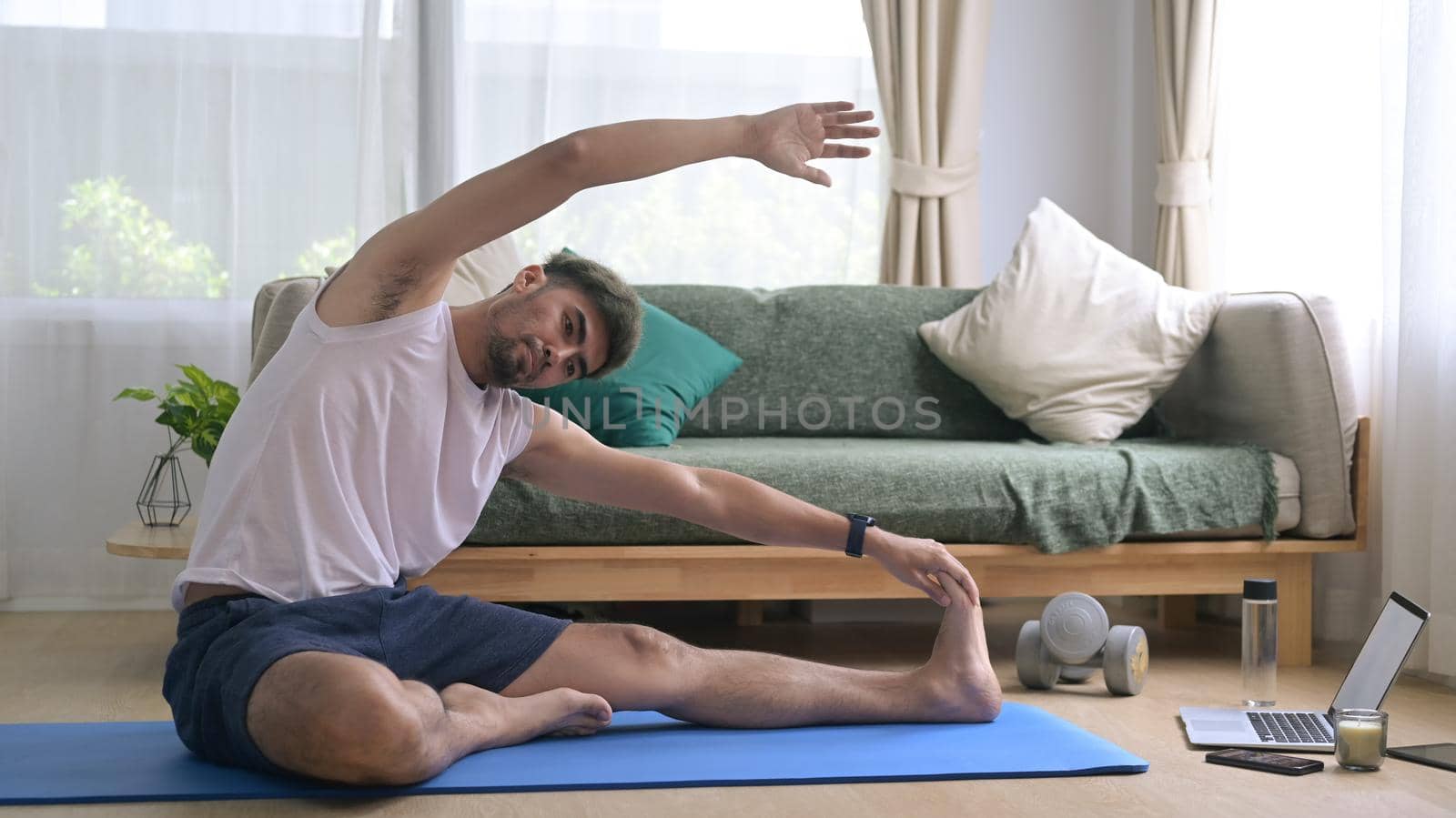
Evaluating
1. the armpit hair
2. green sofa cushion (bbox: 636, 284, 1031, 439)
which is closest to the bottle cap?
green sofa cushion (bbox: 636, 284, 1031, 439)

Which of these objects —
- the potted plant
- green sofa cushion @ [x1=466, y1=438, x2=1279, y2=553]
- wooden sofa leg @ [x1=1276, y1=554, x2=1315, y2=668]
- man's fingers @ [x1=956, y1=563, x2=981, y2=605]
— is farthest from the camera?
the potted plant

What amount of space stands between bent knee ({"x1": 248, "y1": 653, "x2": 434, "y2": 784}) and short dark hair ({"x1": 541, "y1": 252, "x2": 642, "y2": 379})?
1.83ft

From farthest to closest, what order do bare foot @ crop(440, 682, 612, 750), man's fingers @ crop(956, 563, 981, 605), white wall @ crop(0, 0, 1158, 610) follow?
white wall @ crop(0, 0, 1158, 610)
man's fingers @ crop(956, 563, 981, 605)
bare foot @ crop(440, 682, 612, 750)

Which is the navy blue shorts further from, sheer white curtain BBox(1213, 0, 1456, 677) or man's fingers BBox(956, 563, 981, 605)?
sheer white curtain BBox(1213, 0, 1456, 677)

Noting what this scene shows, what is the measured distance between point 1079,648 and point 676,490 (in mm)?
917

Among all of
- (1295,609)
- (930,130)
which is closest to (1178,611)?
(1295,609)

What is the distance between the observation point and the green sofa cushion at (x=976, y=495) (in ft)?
8.53

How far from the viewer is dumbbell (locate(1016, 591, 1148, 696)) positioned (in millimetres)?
2461

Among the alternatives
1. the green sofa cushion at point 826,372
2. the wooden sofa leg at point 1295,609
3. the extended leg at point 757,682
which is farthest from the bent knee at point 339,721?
the wooden sofa leg at point 1295,609

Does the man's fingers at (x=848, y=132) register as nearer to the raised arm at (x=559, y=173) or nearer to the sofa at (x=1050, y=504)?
the raised arm at (x=559, y=173)

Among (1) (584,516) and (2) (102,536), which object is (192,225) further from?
(1) (584,516)

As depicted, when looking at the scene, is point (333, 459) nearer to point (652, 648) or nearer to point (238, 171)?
point (652, 648)

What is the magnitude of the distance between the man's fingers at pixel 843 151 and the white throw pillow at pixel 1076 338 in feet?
4.87

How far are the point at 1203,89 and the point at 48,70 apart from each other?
3.18 metres
